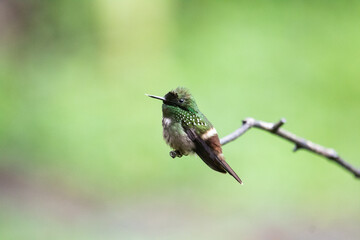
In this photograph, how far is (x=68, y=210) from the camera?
560cm

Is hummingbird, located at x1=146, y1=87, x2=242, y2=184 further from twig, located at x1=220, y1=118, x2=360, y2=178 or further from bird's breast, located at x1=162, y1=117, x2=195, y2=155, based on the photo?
twig, located at x1=220, y1=118, x2=360, y2=178

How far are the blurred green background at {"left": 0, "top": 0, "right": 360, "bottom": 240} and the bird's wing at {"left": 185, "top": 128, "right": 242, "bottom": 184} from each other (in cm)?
374

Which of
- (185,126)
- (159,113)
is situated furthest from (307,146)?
(159,113)

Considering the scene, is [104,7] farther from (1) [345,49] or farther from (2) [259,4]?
(1) [345,49]

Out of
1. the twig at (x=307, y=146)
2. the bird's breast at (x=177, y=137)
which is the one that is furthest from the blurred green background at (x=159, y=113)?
the bird's breast at (x=177, y=137)

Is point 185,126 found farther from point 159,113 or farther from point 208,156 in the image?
point 159,113

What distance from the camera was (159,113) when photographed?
21.6ft

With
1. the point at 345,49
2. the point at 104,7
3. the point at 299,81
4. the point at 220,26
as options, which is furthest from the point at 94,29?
the point at 345,49

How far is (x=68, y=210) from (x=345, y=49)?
426cm

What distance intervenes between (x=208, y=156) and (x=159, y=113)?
527 cm

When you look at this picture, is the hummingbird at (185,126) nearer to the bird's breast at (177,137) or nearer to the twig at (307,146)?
the bird's breast at (177,137)

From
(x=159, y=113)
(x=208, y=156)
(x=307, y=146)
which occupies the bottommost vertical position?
(x=208, y=156)

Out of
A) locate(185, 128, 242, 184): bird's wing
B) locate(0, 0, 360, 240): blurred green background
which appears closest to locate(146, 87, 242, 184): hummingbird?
locate(185, 128, 242, 184): bird's wing

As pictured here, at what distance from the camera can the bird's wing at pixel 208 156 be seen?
4.19 ft
